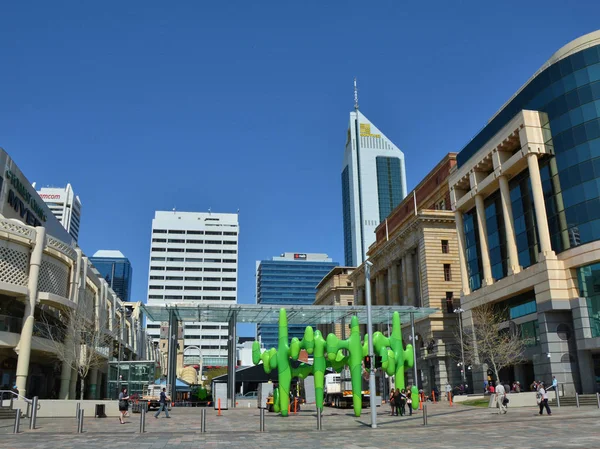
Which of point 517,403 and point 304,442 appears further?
point 517,403

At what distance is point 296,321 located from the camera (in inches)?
2179

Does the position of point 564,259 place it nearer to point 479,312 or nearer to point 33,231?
point 479,312

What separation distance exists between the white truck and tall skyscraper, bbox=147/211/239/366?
396 ft

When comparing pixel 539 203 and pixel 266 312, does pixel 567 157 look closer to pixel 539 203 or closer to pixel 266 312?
pixel 539 203

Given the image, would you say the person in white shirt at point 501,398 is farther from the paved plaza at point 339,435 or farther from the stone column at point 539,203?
the stone column at point 539,203

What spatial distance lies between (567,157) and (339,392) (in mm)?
23941

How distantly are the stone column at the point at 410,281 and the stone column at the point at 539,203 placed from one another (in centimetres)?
2397

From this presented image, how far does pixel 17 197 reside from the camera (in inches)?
1906

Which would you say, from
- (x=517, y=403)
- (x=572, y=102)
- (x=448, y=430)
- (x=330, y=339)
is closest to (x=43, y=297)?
(x=330, y=339)

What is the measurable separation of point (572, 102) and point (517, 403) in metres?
22.0

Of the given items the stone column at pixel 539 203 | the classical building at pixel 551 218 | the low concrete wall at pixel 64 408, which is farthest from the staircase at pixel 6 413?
the stone column at pixel 539 203

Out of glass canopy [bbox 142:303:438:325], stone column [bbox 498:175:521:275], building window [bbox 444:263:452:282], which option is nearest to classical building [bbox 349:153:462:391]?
building window [bbox 444:263:452:282]

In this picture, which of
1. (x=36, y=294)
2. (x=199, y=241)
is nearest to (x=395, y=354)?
(x=36, y=294)

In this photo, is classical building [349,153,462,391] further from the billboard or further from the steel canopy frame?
the billboard
